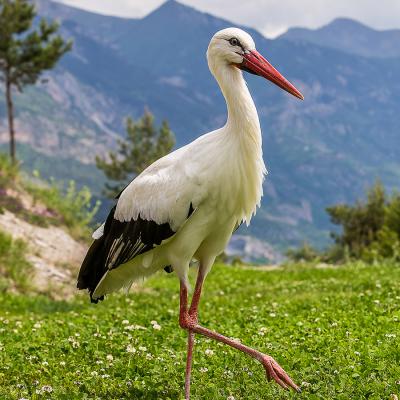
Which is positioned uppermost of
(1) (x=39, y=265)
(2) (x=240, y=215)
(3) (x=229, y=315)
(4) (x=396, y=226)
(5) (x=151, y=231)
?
(4) (x=396, y=226)

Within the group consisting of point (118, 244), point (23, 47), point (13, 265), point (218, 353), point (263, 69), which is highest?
point (23, 47)

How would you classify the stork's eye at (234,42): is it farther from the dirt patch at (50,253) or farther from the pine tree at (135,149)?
the pine tree at (135,149)

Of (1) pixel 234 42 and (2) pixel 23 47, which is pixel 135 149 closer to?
(2) pixel 23 47

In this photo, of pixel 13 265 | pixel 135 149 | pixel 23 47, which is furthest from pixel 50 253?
pixel 135 149

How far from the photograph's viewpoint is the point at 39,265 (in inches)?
686

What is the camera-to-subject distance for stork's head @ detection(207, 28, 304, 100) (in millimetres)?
5718

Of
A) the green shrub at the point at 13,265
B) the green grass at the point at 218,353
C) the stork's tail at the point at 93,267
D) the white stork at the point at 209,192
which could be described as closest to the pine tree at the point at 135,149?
the green shrub at the point at 13,265

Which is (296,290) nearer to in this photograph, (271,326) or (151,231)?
(271,326)

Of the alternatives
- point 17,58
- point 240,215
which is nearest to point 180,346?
point 240,215

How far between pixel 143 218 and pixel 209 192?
0.76 metres

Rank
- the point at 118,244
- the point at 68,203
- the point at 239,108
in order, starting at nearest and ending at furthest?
the point at 239,108
the point at 118,244
the point at 68,203

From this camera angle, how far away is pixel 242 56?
5.77 m

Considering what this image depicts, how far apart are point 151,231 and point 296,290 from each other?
8899mm

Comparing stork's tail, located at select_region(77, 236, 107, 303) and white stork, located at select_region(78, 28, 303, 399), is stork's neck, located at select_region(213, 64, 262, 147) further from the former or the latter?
stork's tail, located at select_region(77, 236, 107, 303)
